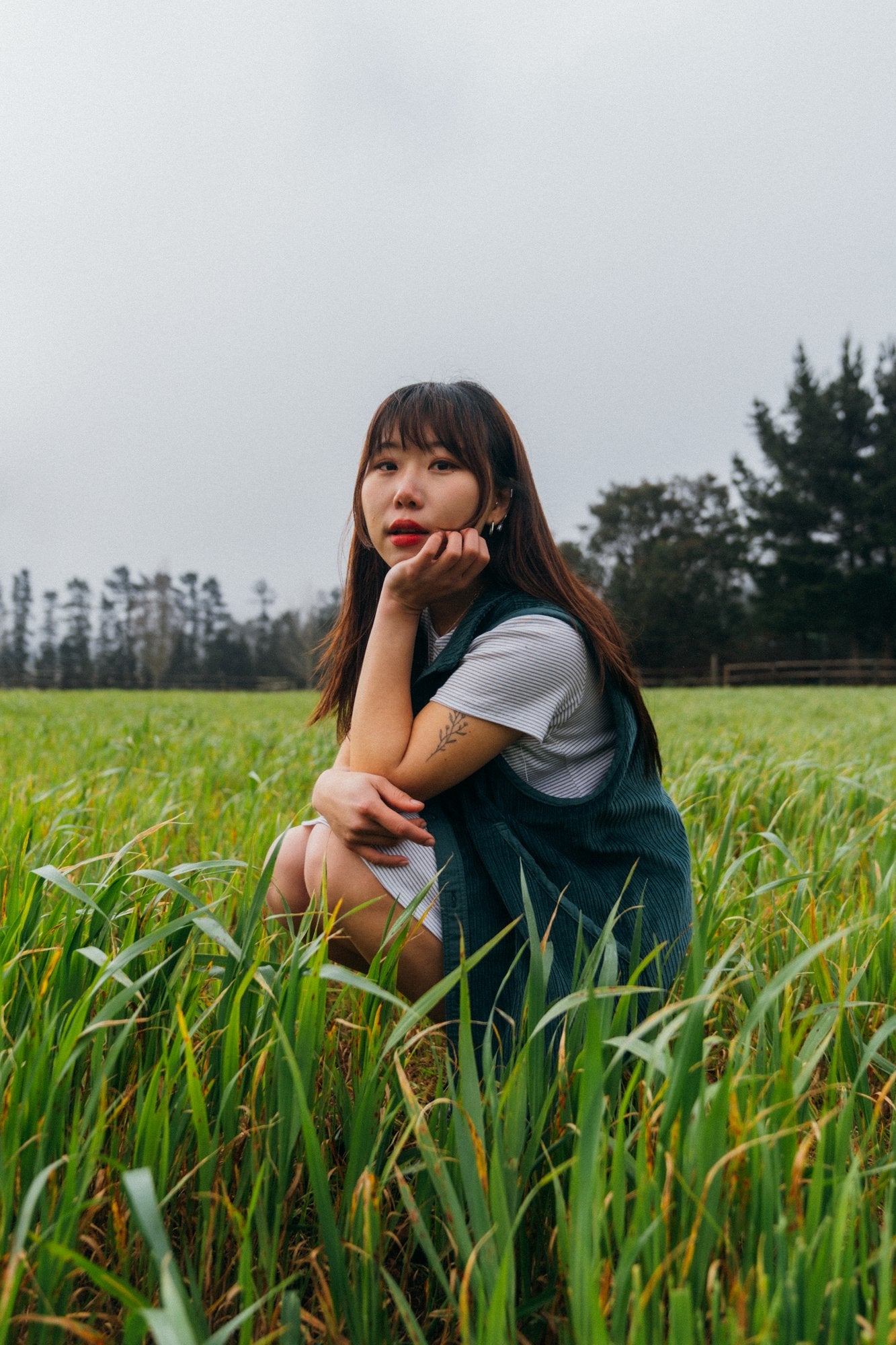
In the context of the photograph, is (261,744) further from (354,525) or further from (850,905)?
(850,905)

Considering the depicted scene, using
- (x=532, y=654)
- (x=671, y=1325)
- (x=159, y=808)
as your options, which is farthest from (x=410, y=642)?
(x=159, y=808)

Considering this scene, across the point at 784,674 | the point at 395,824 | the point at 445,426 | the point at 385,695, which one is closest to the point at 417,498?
the point at 445,426

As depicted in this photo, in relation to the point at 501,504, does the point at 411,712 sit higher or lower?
lower

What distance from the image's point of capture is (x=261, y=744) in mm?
5133

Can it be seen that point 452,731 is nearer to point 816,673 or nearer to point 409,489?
point 409,489

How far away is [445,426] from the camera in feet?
5.07

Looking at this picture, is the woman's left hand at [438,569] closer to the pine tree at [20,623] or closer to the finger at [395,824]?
the finger at [395,824]

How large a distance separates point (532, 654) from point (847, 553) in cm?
3800

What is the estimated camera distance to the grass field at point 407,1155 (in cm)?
68

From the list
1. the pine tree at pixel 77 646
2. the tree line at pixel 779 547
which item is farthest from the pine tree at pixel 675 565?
the pine tree at pixel 77 646

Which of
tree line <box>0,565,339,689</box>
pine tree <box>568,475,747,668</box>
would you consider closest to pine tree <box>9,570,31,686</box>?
tree line <box>0,565,339,689</box>

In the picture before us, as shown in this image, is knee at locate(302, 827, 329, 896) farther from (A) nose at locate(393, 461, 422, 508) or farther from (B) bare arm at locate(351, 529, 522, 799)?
(A) nose at locate(393, 461, 422, 508)

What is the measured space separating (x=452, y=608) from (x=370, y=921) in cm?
62

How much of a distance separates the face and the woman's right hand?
42cm
